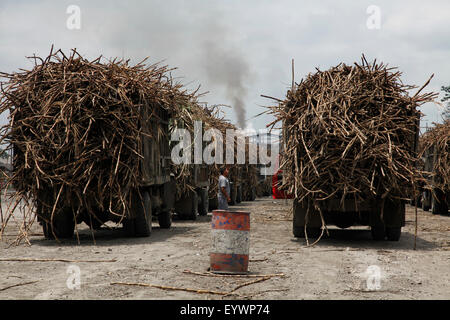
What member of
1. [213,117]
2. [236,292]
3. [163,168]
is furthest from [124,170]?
[213,117]

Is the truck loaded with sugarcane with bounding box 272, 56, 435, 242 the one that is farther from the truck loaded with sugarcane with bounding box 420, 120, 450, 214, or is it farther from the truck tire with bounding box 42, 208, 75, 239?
the truck loaded with sugarcane with bounding box 420, 120, 450, 214

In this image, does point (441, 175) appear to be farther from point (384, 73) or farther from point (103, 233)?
point (103, 233)

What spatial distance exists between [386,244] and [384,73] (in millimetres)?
3598

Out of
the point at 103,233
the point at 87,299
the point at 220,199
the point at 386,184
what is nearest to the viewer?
the point at 87,299

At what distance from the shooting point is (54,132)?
11.2m

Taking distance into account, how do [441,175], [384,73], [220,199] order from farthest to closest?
[441,175] < [220,199] < [384,73]

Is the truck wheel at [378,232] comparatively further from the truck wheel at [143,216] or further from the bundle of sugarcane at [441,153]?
the bundle of sugarcane at [441,153]

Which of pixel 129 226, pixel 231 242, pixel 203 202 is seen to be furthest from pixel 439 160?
pixel 231 242

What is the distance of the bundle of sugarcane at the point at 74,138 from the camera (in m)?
11.1

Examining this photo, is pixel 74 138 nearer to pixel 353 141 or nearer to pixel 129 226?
pixel 129 226

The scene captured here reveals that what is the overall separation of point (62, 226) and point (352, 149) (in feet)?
20.7

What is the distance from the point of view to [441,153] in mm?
18703

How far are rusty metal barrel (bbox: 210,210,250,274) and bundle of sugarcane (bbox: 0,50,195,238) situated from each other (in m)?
3.52

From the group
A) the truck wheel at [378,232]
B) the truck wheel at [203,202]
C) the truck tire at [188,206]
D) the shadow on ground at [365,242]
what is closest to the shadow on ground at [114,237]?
the truck tire at [188,206]
